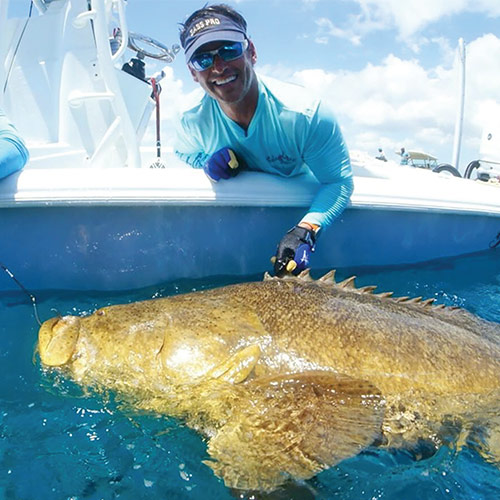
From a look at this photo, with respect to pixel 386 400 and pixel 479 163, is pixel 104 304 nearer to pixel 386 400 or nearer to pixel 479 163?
pixel 386 400

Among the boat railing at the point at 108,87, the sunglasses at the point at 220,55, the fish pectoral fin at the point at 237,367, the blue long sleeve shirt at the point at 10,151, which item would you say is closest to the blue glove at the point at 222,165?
the sunglasses at the point at 220,55

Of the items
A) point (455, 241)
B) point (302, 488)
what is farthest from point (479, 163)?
point (302, 488)

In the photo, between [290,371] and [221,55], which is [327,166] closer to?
[221,55]

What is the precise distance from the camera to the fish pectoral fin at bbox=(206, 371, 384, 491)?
187cm

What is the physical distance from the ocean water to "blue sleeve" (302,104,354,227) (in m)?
1.99

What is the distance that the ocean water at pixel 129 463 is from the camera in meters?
1.98

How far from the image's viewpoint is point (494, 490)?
2.04 m

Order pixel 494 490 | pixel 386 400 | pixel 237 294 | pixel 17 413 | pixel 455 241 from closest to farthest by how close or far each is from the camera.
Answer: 1. pixel 494 490
2. pixel 386 400
3. pixel 17 413
4. pixel 237 294
5. pixel 455 241

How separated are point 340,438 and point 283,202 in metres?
2.37

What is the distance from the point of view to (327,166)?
389cm

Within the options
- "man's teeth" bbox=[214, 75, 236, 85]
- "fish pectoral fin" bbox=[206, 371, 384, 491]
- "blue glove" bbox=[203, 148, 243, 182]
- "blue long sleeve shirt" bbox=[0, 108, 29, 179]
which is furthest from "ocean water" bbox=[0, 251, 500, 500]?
"man's teeth" bbox=[214, 75, 236, 85]

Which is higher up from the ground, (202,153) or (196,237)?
(202,153)

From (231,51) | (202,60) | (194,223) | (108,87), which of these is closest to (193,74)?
(202,60)

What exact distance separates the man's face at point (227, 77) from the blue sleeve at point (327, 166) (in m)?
0.59
